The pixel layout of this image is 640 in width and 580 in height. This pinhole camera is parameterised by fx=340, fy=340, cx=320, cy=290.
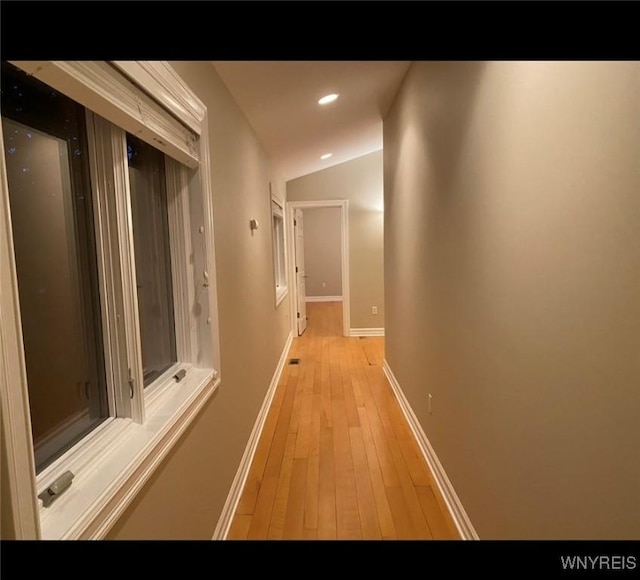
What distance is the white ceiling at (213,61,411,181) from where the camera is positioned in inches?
76.5

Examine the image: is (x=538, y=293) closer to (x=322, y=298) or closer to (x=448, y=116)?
(x=448, y=116)

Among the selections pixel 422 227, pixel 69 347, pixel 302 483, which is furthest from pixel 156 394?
pixel 422 227

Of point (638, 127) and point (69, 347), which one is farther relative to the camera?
point (69, 347)

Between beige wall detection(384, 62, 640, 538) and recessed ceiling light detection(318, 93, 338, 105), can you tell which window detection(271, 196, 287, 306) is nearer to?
recessed ceiling light detection(318, 93, 338, 105)

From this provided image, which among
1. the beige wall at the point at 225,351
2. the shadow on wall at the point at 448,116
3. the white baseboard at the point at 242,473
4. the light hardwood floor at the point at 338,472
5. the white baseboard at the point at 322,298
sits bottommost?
the light hardwood floor at the point at 338,472

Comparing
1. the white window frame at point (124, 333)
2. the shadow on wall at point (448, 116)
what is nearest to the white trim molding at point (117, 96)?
the white window frame at point (124, 333)

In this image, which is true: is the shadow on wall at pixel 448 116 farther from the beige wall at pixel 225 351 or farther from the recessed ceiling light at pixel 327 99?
the beige wall at pixel 225 351

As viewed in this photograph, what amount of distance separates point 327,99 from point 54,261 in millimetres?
2316

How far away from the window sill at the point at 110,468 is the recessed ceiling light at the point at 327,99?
228 centimetres

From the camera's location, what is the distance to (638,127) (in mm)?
664

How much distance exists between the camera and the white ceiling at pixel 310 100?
1943mm

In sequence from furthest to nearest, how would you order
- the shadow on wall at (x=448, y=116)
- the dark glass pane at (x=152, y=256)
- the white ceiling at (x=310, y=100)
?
the white ceiling at (x=310, y=100), the shadow on wall at (x=448, y=116), the dark glass pane at (x=152, y=256)

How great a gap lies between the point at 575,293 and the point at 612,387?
0.24 metres

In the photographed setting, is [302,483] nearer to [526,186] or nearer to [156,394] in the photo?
[156,394]
